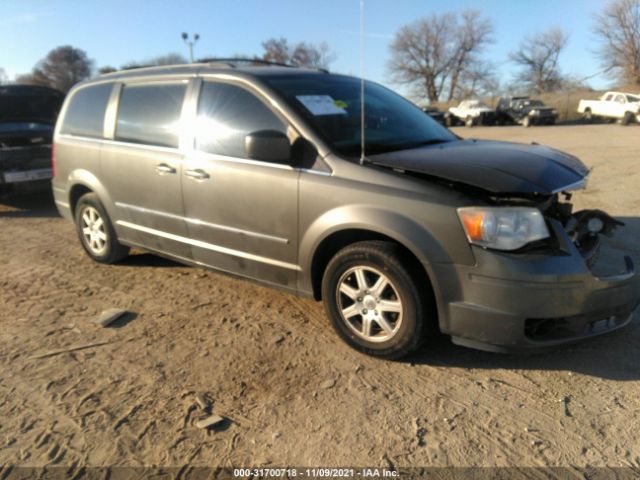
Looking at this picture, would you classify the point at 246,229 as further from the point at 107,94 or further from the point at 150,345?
the point at 107,94

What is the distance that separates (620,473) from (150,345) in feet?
9.19

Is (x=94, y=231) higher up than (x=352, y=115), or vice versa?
(x=352, y=115)

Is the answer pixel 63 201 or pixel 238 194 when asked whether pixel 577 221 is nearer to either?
pixel 238 194

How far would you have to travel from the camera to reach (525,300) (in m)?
2.76

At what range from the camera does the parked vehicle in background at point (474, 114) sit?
36.8 meters

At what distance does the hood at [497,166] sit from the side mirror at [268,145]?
56cm

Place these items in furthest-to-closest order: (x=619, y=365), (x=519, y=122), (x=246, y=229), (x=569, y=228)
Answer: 1. (x=519, y=122)
2. (x=246, y=229)
3. (x=569, y=228)
4. (x=619, y=365)

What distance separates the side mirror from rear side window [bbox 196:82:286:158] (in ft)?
0.59

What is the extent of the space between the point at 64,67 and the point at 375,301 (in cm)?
8303

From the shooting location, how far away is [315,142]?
3367mm

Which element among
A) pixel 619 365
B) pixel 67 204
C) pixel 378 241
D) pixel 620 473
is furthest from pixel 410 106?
pixel 67 204

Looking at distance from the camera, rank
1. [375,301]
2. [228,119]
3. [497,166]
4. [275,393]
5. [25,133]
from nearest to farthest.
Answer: [275,393] → [497,166] → [375,301] → [228,119] → [25,133]

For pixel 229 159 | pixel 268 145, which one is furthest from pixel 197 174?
pixel 268 145

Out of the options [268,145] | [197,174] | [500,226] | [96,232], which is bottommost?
[96,232]
